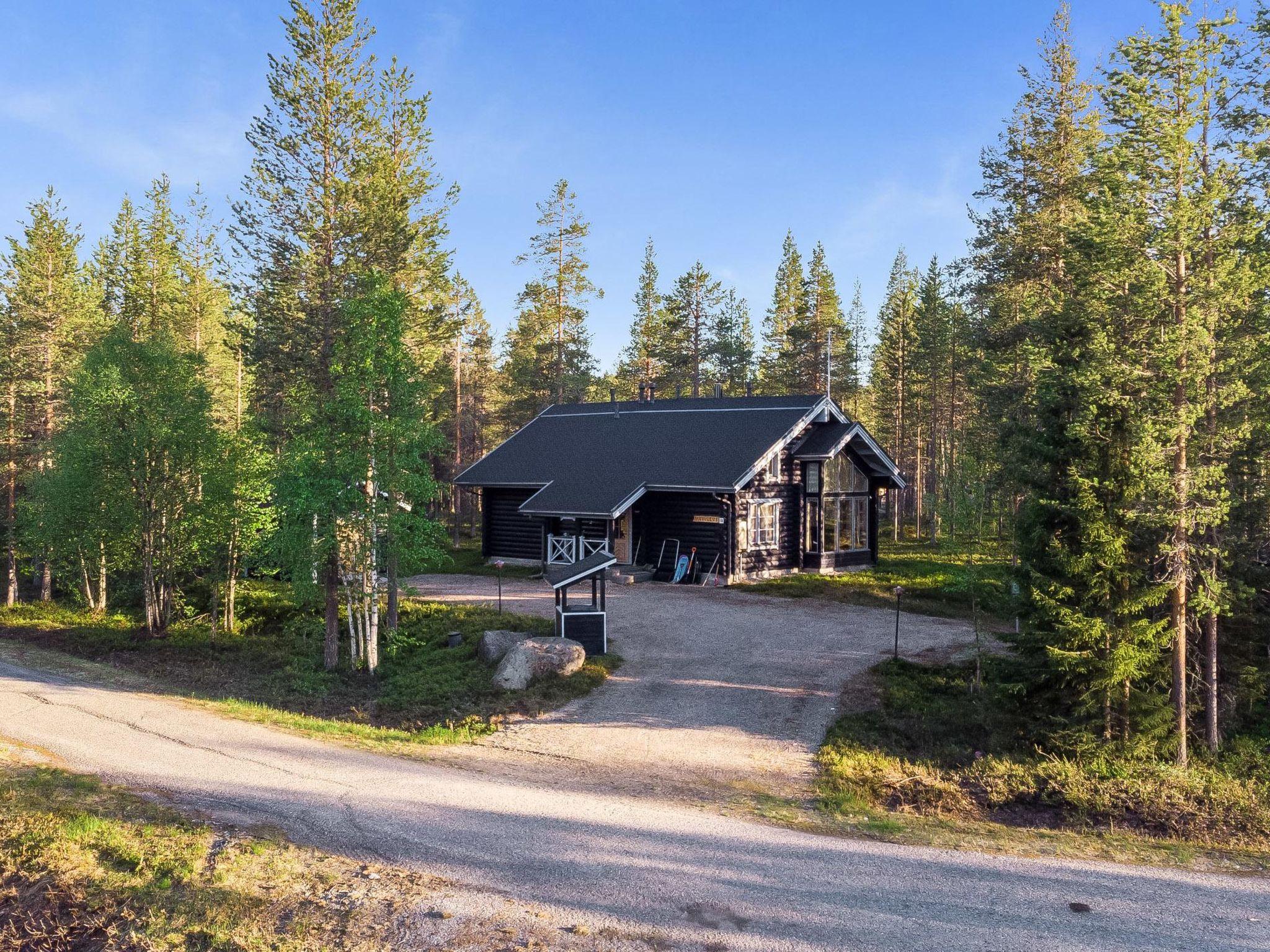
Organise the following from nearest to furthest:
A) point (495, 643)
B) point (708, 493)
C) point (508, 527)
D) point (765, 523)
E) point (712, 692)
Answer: point (712, 692) < point (495, 643) < point (708, 493) < point (765, 523) < point (508, 527)

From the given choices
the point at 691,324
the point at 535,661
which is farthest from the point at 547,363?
the point at 535,661

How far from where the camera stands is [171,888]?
706cm

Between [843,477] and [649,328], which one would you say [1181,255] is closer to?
[843,477]

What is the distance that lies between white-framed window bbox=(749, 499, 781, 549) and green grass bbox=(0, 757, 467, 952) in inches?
801

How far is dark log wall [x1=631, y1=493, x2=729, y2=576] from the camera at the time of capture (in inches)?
1030

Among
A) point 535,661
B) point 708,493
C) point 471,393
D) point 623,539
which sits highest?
point 471,393

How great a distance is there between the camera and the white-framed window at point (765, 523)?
1054 inches

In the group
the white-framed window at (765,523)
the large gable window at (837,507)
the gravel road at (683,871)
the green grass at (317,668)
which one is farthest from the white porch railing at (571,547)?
the gravel road at (683,871)

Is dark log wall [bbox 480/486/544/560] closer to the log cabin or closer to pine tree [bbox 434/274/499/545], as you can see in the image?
the log cabin

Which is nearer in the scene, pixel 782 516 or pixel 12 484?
pixel 12 484

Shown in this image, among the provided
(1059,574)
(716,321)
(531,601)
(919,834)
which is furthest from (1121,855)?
(716,321)

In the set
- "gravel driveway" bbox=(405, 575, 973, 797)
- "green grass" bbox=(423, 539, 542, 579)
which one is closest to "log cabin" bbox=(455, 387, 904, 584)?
"green grass" bbox=(423, 539, 542, 579)

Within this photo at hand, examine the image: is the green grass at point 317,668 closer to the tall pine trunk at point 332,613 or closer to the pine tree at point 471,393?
the tall pine trunk at point 332,613

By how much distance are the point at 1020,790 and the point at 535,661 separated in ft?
28.4
